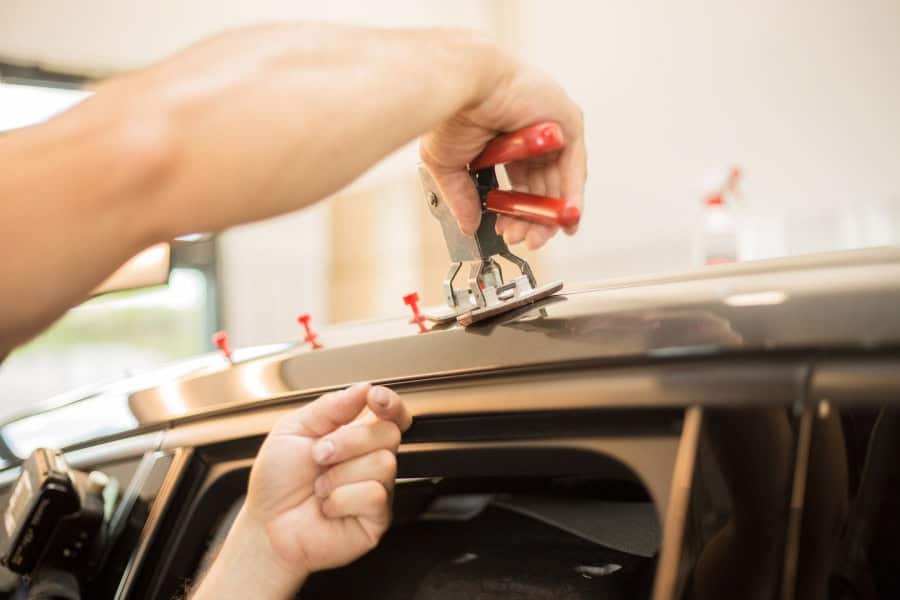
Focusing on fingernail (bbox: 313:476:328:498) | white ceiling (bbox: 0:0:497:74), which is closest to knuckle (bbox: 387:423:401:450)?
fingernail (bbox: 313:476:328:498)

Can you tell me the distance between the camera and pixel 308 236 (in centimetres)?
436

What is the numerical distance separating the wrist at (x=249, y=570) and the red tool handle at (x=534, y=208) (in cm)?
46

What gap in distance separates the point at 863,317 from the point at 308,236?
161 inches

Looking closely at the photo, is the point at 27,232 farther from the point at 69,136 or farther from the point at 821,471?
the point at 821,471

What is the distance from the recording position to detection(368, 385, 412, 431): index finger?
67 centimetres

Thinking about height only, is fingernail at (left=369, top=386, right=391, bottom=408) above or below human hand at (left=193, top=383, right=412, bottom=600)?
above

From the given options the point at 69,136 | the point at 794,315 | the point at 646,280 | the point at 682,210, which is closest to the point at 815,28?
the point at 682,210

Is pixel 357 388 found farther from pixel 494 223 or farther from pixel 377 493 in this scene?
pixel 494 223

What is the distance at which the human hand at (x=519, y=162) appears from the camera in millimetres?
654

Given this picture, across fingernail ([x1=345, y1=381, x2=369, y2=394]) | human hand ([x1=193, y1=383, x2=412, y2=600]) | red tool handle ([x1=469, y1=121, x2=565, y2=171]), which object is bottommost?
human hand ([x1=193, y1=383, x2=412, y2=600])

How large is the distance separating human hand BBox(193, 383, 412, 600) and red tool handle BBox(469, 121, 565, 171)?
0.25 m

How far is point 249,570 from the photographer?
2.72 ft

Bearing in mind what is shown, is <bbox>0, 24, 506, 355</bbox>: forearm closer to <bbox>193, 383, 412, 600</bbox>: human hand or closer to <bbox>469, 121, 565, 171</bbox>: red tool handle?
<bbox>469, 121, 565, 171</bbox>: red tool handle

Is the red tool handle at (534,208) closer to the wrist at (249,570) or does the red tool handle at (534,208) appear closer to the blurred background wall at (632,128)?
the wrist at (249,570)
